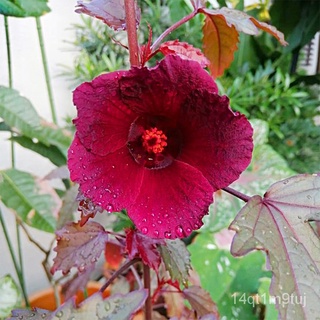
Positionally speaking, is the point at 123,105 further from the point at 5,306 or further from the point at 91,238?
the point at 5,306

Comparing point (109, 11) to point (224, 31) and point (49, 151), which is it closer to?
point (224, 31)

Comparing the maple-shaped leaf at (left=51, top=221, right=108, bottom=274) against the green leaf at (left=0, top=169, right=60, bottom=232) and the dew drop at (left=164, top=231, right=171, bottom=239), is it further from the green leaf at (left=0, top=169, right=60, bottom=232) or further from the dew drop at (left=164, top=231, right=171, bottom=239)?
the green leaf at (left=0, top=169, right=60, bottom=232)

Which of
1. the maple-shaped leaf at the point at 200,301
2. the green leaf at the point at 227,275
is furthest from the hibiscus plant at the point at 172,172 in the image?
the green leaf at the point at 227,275

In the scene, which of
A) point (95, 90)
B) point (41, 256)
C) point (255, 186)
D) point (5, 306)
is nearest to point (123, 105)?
point (95, 90)

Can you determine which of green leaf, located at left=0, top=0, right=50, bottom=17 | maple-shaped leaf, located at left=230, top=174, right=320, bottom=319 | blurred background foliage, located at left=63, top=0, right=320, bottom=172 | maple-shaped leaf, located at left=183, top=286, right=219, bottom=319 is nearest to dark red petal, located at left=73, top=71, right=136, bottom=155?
maple-shaped leaf, located at left=230, top=174, right=320, bottom=319

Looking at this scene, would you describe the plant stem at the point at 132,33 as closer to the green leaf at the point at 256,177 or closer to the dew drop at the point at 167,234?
the dew drop at the point at 167,234

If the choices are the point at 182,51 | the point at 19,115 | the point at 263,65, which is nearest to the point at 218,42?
the point at 182,51
